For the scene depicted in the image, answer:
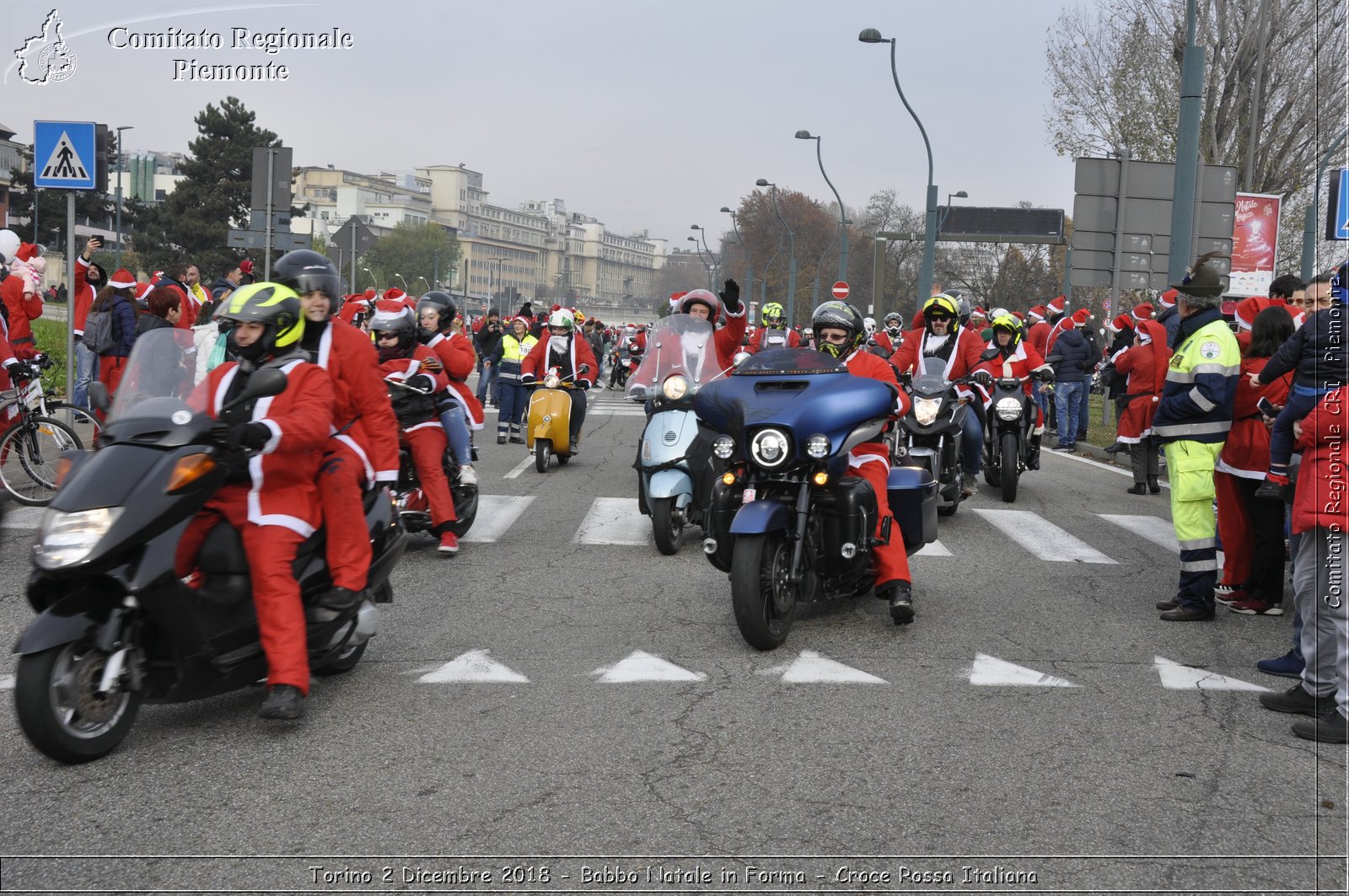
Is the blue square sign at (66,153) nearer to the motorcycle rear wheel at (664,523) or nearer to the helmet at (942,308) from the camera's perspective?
the motorcycle rear wheel at (664,523)

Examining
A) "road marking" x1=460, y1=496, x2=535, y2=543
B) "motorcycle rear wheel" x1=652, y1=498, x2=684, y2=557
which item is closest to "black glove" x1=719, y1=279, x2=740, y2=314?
"motorcycle rear wheel" x1=652, y1=498, x2=684, y2=557

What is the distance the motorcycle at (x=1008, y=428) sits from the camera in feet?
42.1

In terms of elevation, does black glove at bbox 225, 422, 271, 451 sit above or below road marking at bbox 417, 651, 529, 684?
above

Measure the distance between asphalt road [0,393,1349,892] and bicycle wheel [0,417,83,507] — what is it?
306 centimetres

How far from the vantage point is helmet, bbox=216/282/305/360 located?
5383 mm

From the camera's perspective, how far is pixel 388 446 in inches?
246

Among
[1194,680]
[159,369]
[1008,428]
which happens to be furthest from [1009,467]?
[159,369]

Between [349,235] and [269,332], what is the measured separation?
18.1 metres

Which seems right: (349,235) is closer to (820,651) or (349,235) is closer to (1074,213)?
(1074,213)

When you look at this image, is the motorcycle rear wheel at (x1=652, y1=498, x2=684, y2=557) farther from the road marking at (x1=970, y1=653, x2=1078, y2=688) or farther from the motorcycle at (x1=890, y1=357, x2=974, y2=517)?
the road marking at (x1=970, y1=653, x2=1078, y2=688)

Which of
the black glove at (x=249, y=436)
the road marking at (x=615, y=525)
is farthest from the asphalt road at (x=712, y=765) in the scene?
the road marking at (x=615, y=525)

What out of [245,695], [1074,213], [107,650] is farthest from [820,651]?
[1074,213]

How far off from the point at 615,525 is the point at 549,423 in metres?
4.17

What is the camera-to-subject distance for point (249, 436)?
198 inches
